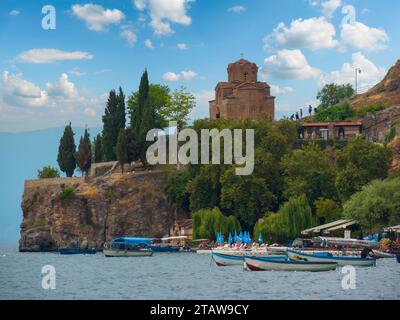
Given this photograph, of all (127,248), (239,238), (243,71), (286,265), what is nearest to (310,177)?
(239,238)

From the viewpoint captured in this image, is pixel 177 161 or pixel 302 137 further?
pixel 302 137

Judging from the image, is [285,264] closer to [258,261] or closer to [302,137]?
[258,261]

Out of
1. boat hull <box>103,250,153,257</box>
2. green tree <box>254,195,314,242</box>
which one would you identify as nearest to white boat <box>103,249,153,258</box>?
boat hull <box>103,250,153,257</box>

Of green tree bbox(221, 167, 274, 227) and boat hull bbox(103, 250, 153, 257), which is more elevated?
green tree bbox(221, 167, 274, 227)

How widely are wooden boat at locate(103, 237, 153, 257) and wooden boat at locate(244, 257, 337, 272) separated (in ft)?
86.6

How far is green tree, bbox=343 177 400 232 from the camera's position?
2975 inches

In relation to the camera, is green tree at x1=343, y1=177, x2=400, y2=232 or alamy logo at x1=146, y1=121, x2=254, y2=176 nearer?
green tree at x1=343, y1=177, x2=400, y2=232

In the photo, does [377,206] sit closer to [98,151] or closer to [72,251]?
[72,251]

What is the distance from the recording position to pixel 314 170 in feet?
295

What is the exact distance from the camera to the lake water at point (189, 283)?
4469 cm

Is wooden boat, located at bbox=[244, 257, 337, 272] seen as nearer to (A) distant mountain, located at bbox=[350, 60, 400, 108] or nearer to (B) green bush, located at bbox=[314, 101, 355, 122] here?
(B) green bush, located at bbox=[314, 101, 355, 122]
